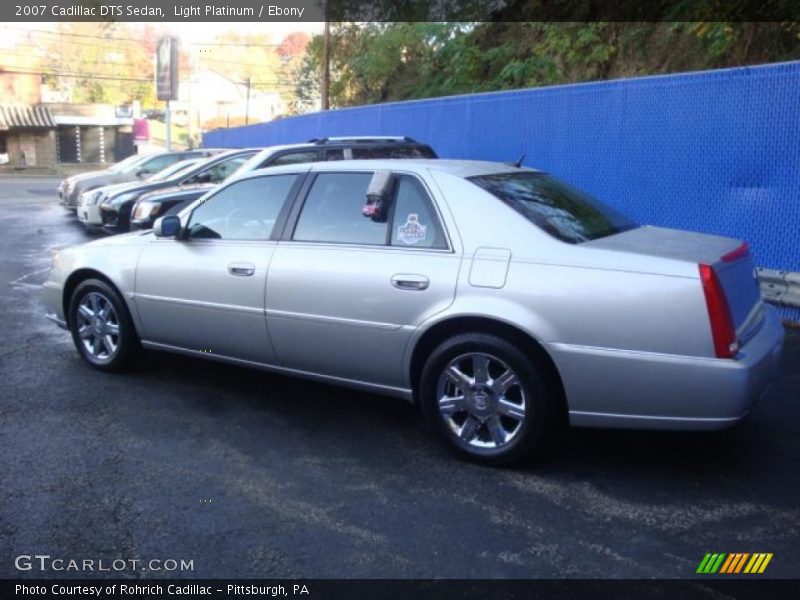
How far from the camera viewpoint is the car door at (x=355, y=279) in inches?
161

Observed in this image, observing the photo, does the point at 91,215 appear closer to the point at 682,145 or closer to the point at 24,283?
the point at 24,283

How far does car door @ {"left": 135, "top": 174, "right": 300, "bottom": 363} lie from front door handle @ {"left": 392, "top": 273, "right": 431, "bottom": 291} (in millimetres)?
928

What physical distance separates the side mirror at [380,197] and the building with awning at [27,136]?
161 feet

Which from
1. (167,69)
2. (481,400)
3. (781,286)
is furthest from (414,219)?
(167,69)

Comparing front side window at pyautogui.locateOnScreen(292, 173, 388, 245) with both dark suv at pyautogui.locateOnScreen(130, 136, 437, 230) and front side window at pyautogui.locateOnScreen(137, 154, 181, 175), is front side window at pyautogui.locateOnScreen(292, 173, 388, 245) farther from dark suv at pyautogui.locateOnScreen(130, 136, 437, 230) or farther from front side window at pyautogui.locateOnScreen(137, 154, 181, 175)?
front side window at pyautogui.locateOnScreen(137, 154, 181, 175)

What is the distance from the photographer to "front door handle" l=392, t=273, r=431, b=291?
159 inches

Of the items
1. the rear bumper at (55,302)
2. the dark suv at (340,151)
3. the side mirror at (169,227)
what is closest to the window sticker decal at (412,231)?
the side mirror at (169,227)

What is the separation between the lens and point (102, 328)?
218 inches

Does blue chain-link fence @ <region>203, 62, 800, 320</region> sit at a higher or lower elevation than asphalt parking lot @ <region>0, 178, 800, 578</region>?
higher

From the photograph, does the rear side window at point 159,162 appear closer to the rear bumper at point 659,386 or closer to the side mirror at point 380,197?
the side mirror at point 380,197

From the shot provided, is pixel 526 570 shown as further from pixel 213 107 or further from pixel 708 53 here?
pixel 213 107

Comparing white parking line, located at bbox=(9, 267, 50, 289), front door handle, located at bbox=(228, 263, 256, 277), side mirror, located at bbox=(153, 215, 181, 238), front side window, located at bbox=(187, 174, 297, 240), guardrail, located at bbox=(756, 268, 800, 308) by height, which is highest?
front side window, located at bbox=(187, 174, 297, 240)

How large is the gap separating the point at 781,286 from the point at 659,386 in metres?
3.79

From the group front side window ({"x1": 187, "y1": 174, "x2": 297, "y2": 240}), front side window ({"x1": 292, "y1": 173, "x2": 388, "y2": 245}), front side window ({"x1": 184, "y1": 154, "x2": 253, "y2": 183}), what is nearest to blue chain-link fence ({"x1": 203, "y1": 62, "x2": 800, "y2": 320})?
front side window ({"x1": 184, "y1": 154, "x2": 253, "y2": 183})
